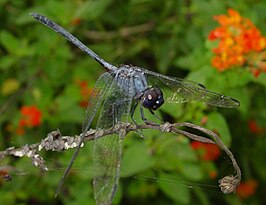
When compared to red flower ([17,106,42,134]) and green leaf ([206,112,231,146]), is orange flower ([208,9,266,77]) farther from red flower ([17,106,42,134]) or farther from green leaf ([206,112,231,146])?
red flower ([17,106,42,134])

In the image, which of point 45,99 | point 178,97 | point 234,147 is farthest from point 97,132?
point 234,147

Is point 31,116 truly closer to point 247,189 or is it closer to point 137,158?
point 137,158

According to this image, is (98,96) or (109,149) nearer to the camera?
(109,149)

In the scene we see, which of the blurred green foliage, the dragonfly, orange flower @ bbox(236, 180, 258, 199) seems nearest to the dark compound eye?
the dragonfly

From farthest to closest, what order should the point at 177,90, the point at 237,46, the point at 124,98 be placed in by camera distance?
the point at 237,46 < the point at 177,90 < the point at 124,98

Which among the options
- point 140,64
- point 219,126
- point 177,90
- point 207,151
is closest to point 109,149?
point 177,90

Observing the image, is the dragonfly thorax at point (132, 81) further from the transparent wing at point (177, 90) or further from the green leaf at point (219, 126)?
the green leaf at point (219, 126)
